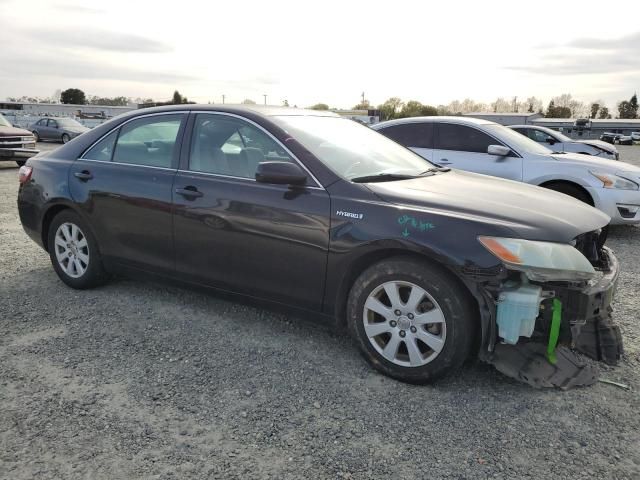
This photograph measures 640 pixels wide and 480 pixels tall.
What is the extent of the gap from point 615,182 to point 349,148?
15.7 feet

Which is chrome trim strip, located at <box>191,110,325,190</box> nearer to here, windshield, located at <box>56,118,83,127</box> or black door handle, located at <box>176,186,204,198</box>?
black door handle, located at <box>176,186,204,198</box>

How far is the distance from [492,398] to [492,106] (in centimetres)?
13765

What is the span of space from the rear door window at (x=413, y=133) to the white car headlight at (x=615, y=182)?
2362 mm

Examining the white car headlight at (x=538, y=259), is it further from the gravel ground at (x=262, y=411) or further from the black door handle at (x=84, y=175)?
the black door handle at (x=84, y=175)

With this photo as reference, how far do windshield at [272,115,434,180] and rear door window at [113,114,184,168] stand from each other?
2.93ft

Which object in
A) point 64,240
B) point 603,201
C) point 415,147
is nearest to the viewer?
point 64,240

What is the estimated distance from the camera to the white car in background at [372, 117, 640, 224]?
685cm

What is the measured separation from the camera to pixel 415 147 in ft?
26.2

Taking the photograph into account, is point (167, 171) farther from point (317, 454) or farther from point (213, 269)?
point (317, 454)

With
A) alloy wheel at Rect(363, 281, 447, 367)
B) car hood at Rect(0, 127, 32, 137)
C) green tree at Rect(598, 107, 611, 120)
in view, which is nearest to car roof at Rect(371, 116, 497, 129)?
alloy wheel at Rect(363, 281, 447, 367)

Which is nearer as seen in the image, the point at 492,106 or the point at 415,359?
the point at 415,359

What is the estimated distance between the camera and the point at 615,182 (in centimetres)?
687

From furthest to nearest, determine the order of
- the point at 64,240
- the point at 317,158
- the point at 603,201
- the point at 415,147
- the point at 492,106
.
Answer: the point at 492,106
the point at 415,147
the point at 603,201
the point at 64,240
the point at 317,158

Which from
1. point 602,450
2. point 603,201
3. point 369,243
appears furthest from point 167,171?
point 603,201
